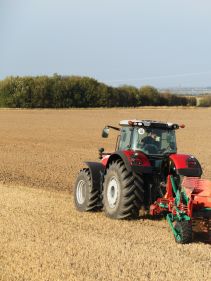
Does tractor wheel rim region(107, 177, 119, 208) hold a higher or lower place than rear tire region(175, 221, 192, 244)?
higher

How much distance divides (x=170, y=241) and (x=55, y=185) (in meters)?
6.09

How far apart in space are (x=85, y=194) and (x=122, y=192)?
4.49 feet

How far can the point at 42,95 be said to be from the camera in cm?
6438

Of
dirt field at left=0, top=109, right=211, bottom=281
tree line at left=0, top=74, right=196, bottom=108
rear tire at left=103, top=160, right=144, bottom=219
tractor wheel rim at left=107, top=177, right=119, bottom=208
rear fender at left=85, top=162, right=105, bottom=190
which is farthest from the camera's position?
tree line at left=0, top=74, right=196, bottom=108

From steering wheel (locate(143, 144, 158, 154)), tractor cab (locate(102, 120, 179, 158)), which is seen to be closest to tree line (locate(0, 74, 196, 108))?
tractor cab (locate(102, 120, 179, 158))

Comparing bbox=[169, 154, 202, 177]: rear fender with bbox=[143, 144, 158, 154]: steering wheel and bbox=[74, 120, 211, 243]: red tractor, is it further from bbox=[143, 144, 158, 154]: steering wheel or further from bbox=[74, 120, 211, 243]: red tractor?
bbox=[143, 144, 158, 154]: steering wheel

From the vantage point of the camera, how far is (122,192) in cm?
810

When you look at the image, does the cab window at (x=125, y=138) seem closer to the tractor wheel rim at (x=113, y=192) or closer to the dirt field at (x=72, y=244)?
the tractor wheel rim at (x=113, y=192)

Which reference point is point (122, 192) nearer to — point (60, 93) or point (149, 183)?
point (149, 183)

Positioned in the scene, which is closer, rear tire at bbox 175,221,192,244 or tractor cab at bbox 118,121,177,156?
rear tire at bbox 175,221,192,244

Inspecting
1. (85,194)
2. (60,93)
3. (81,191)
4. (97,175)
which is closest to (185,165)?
(97,175)

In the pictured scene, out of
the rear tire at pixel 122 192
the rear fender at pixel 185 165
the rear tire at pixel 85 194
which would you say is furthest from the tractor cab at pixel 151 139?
the rear tire at pixel 85 194

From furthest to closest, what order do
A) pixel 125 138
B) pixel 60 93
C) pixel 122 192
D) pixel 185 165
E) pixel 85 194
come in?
pixel 60 93 < pixel 85 194 < pixel 125 138 < pixel 122 192 < pixel 185 165

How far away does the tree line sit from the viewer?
64125mm
